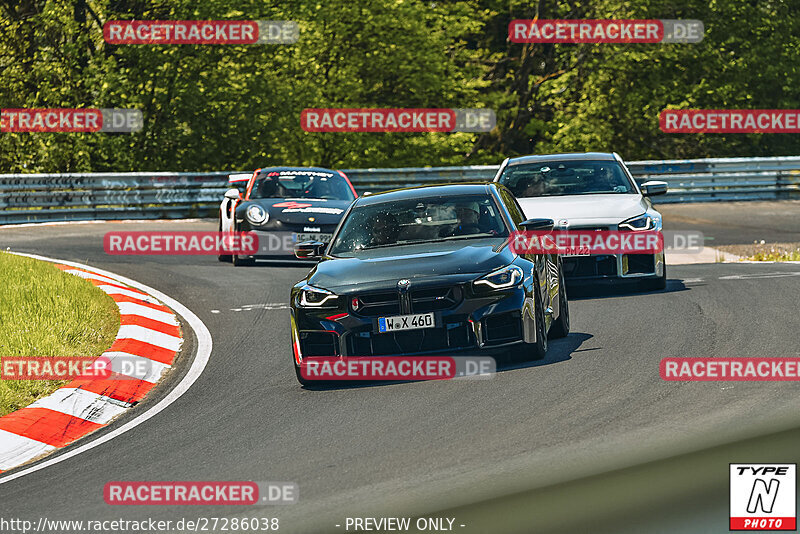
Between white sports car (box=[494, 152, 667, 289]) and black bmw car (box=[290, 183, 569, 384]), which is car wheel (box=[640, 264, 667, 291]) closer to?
white sports car (box=[494, 152, 667, 289])

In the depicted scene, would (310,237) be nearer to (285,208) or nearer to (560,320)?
(285,208)

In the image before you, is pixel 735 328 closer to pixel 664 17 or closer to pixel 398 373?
pixel 398 373

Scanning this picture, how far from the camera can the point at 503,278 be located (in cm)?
945

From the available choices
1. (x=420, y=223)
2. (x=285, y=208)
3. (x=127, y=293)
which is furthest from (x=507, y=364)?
(x=285, y=208)

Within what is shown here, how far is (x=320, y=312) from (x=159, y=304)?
211 inches

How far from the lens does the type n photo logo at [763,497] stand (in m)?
5.58

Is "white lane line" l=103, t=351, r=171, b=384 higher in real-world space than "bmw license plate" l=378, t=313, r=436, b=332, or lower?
lower

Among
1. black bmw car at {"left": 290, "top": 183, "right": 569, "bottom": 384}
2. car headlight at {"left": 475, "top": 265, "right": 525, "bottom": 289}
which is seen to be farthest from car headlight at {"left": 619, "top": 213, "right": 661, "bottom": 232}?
car headlight at {"left": 475, "top": 265, "right": 525, "bottom": 289}

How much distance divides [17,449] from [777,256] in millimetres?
13304

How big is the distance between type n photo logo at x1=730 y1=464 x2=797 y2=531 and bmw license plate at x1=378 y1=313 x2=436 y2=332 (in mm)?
3238

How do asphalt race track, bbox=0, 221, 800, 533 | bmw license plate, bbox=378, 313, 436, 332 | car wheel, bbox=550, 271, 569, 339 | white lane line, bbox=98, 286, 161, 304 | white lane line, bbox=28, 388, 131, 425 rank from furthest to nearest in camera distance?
white lane line, bbox=98, 286, 161, 304, car wheel, bbox=550, 271, 569, 339, white lane line, bbox=28, 388, 131, 425, bmw license plate, bbox=378, 313, 436, 332, asphalt race track, bbox=0, 221, 800, 533

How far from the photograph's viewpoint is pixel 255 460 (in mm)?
7469

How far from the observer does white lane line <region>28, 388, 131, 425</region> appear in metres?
9.48

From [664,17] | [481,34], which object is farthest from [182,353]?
[481,34]
